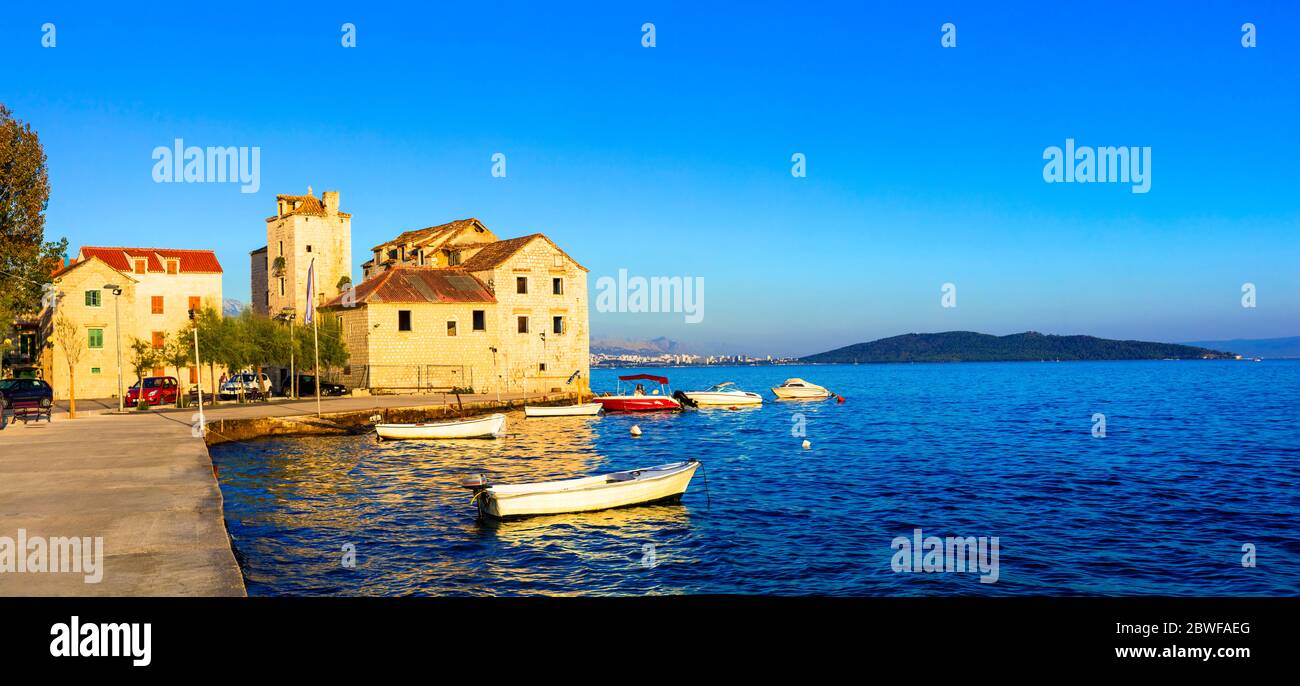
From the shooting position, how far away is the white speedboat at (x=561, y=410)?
53931 mm

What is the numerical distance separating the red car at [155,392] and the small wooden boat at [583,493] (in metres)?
35.4

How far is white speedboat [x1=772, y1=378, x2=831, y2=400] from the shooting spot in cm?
8644

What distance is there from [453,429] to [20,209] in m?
33.1

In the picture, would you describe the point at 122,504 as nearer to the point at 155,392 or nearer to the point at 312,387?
the point at 155,392

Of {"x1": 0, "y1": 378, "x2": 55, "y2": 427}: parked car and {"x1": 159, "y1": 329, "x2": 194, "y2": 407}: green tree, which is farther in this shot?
{"x1": 159, "y1": 329, "x2": 194, "y2": 407}: green tree

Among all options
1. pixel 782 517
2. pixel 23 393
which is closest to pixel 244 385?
pixel 23 393

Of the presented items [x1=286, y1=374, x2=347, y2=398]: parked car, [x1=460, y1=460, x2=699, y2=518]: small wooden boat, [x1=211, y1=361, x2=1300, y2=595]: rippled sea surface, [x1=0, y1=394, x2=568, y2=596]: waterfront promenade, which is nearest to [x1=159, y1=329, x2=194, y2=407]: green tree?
[x1=286, y1=374, x2=347, y2=398]: parked car

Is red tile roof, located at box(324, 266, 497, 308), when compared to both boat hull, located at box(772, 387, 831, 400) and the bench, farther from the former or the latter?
boat hull, located at box(772, 387, 831, 400)

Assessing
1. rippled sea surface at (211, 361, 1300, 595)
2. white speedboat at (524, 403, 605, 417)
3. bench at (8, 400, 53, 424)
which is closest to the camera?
rippled sea surface at (211, 361, 1300, 595)

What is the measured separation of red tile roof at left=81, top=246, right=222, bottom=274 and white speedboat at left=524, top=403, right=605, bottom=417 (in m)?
30.4
